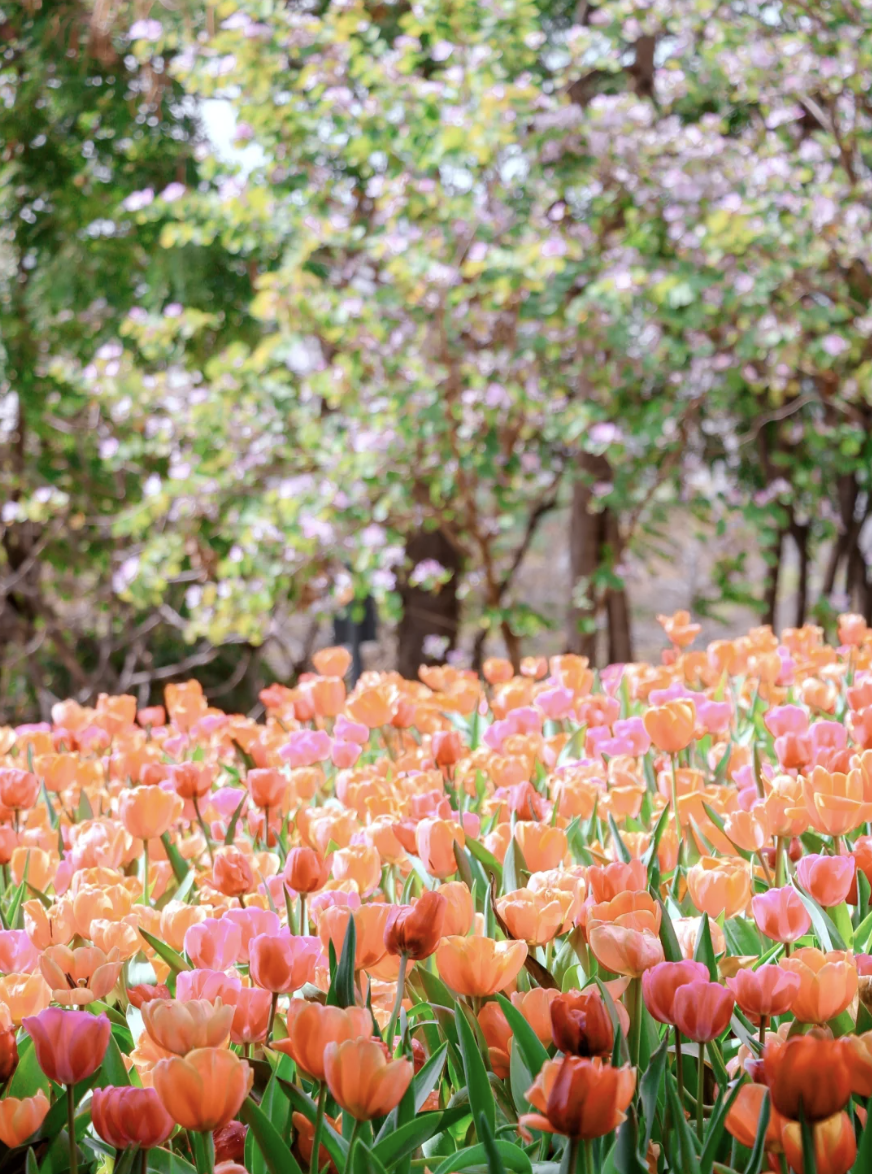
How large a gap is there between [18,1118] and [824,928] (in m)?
0.61

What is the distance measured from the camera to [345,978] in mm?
760

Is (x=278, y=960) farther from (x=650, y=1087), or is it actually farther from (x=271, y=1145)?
(x=650, y=1087)

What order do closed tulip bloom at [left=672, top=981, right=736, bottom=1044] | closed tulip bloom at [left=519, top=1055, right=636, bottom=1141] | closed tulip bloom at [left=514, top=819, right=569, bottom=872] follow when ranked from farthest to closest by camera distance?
closed tulip bloom at [left=514, top=819, right=569, bottom=872] → closed tulip bloom at [left=672, top=981, right=736, bottom=1044] → closed tulip bloom at [left=519, top=1055, right=636, bottom=1141]

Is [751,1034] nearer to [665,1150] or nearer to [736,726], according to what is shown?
[665,1150]

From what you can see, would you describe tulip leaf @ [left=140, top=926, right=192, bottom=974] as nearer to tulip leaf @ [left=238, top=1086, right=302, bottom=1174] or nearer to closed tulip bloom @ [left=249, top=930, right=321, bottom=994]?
closed tulip bloom @ [left=249, top=930, right=321, bottom=994]

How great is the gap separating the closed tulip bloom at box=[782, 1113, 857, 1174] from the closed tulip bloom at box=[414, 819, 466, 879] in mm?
465

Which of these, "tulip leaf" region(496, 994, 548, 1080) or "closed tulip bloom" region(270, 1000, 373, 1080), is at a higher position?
"closed tulip bloom" region(270, 1000, 373, 1080)

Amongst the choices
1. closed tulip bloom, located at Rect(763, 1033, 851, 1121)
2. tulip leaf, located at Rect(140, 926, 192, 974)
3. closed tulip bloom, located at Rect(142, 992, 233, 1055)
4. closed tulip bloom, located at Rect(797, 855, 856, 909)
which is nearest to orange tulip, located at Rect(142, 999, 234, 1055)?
closed tulip bloom, located at Rect(142, 992, 233, 1055)

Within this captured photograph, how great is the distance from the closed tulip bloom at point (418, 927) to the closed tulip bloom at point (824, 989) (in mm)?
232

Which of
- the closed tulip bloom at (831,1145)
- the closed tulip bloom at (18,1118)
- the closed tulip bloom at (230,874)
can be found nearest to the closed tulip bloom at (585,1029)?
the closed tulip bloom at (831,1145)

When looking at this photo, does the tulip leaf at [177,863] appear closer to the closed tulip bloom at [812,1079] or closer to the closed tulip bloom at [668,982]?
the closed tulip bloom at [668,982]

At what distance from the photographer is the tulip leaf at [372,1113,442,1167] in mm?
664

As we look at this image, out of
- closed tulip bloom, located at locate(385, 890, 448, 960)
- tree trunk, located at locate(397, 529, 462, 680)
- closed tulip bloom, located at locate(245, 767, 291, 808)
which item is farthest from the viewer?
tree trunk, located at locate(397, 529, 462, 680)

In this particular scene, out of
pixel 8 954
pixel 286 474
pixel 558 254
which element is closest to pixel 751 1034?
pixel 8 954
